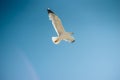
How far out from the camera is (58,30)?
10836 millimetres

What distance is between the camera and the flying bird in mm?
10648

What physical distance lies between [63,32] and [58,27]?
0.73ft

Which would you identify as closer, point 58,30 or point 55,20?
point 55,20

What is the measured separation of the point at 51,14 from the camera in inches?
421

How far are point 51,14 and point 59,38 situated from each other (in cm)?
59

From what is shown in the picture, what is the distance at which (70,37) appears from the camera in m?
11.1

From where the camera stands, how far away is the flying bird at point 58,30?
10.6 metres

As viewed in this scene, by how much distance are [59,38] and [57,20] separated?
1.52 feet

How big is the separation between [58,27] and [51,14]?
0.33 meters

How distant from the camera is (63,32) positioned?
431 inches

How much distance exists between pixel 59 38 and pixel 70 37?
1.05 ft

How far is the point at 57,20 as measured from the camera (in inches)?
420

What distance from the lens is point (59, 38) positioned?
35.8ft

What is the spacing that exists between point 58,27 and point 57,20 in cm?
19
